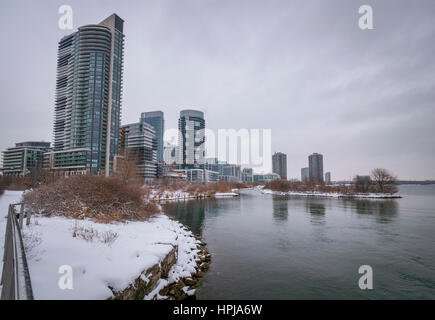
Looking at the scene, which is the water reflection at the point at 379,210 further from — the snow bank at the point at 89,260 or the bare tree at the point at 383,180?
the bare tree at the point at 383,180

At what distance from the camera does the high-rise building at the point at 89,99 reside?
13550 centimetres

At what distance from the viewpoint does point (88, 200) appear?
702 inches

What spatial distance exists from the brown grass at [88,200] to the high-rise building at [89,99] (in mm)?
126002

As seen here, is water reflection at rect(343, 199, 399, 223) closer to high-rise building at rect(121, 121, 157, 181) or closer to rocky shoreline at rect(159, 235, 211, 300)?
rocky shoreline at rect(159, 235, 211, 300)

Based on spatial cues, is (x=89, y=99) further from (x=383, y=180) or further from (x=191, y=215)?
(x=383, y=180)

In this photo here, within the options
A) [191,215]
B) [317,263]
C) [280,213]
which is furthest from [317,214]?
[317,263]

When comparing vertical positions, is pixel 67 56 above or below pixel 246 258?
above

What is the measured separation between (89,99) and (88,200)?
15072 cm

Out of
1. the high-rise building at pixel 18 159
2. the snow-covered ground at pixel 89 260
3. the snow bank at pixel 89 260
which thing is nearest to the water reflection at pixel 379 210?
the snow-covered ground at pixel 89 260
